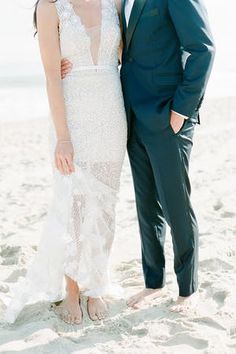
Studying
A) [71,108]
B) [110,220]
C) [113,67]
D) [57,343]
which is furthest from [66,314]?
[113,67]

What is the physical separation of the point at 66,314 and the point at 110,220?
0.59 meters

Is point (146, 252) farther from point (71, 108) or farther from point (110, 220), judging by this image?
point (71, 108)

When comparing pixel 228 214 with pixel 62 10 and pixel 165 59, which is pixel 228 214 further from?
pixel 62 10

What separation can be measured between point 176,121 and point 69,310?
125 centimetres

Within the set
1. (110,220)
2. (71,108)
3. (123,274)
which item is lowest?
(123,274)

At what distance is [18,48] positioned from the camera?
18.8 meters

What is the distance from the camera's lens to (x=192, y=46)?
301cm

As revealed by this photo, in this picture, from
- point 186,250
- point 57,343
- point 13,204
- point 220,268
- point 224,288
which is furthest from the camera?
point 13,204

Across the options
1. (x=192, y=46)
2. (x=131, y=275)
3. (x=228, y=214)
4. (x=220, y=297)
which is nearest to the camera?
(x=192, y=46)

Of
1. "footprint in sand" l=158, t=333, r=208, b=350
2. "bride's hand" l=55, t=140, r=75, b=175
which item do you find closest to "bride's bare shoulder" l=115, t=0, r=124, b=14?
"bride's hand" l=55, t=140, r=75, b=175

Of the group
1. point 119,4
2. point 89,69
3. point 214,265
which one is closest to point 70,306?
point 214,265

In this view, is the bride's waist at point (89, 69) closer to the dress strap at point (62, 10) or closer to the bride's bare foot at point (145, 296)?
the dress strap at point (62, 10)

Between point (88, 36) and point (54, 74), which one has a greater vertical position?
point (88, 36)

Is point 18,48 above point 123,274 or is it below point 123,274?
above
